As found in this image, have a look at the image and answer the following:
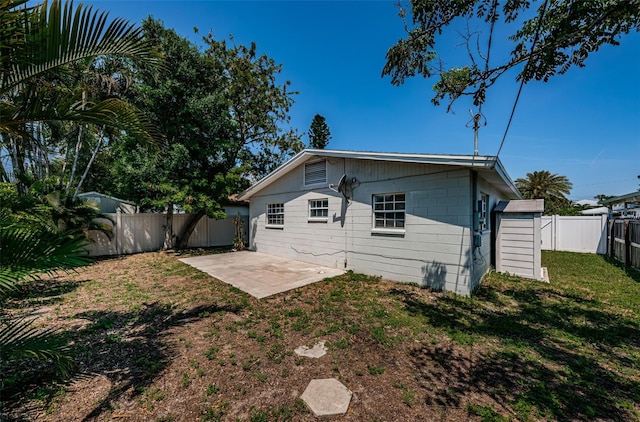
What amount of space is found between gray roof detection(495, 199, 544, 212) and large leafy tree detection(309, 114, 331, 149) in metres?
19.8

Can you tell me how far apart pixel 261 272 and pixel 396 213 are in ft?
14.6

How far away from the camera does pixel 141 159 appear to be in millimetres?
10617

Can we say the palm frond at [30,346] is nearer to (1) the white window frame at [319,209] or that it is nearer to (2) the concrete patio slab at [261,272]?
(2) the concrete patio slab at [261,272]

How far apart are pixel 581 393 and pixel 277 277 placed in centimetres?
615

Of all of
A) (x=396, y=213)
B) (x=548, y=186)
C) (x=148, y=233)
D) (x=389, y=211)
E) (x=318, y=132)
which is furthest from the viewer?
(x=548, y=186)

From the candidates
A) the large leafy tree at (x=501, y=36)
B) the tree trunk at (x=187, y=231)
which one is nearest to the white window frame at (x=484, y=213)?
the large leafy tree at (x=501, y=36)

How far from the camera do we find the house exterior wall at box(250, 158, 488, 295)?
19.1 ft

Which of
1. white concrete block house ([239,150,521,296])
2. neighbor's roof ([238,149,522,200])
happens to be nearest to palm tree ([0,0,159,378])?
neighbor's roof ([238,149,522,200])

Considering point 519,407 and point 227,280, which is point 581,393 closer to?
point 519,407

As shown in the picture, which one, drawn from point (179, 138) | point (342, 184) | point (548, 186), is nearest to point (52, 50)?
point (342, 184)

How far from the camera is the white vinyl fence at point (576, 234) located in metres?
11.8

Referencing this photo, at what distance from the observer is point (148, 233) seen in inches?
481

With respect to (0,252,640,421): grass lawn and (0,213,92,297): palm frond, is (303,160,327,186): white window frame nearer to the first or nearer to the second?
(0,252,640,421): grass lawn

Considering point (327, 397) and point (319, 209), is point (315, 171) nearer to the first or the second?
point (319, 209)
